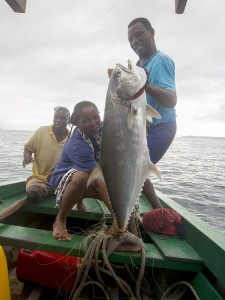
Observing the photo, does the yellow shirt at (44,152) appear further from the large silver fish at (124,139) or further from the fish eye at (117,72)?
the fish eye at (117,72)

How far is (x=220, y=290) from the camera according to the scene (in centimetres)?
246

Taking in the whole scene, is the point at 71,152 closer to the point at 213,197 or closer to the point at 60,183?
the point at 60,183

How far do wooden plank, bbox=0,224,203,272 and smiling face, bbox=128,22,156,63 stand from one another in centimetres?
241

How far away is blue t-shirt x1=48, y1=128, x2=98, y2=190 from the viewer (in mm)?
3340

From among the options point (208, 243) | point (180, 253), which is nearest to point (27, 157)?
point (180, 253)

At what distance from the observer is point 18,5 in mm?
2879

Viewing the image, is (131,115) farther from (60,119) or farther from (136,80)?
(60,119)

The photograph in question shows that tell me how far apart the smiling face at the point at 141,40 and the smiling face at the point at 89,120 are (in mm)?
972

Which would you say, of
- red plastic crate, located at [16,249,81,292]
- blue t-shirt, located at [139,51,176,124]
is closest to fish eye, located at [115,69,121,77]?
blue t-shirt, located at [139,51,176,124]

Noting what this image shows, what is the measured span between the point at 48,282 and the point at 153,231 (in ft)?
4.52

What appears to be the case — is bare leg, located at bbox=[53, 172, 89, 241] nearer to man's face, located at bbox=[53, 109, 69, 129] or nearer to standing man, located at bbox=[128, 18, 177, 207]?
standing man, located at bbox=[128, 18, 177, 207]

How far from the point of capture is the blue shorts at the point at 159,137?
3.37 metres

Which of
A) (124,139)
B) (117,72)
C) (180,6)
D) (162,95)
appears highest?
(180,6)

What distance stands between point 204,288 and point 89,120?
7.24 ft
